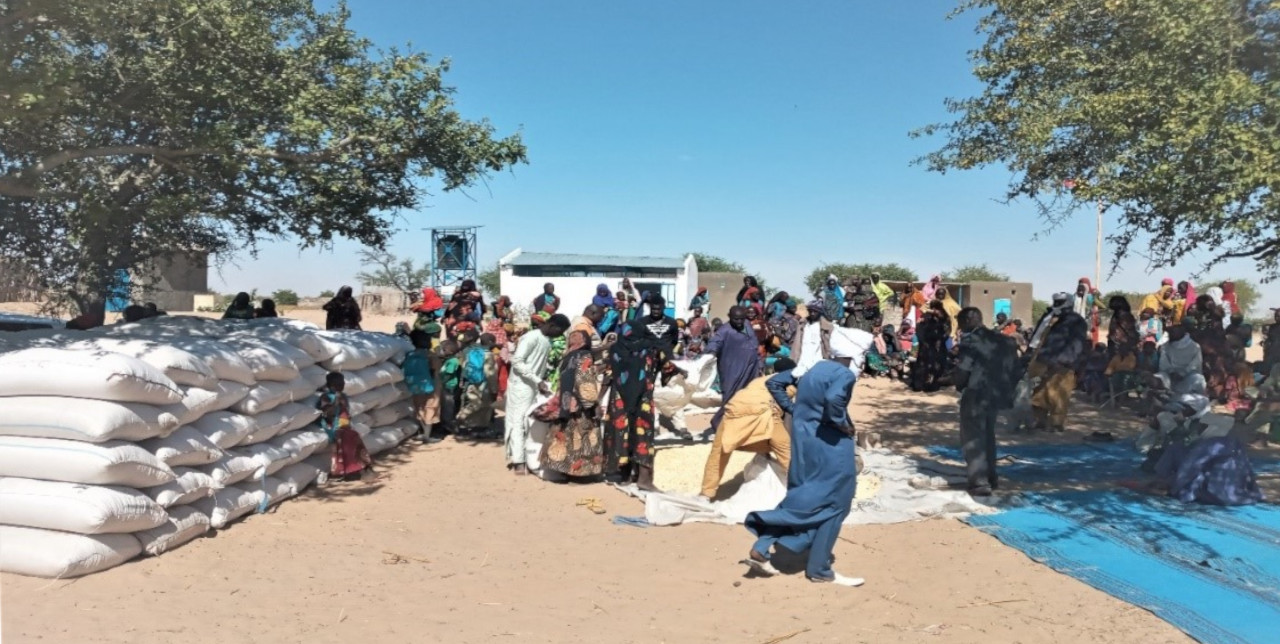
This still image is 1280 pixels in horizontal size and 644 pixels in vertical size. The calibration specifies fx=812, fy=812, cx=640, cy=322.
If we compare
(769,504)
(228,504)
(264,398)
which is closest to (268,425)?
(264,398)

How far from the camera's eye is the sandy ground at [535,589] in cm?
394

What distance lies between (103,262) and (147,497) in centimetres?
579

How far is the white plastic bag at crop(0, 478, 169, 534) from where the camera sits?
427cm

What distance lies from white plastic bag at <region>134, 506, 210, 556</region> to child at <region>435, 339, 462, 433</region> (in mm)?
3829

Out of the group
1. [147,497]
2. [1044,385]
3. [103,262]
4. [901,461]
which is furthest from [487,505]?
[1044,385]

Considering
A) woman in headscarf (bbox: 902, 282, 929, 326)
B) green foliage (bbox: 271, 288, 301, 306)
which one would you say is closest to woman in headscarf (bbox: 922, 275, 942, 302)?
woman in headscarf (bbox: 902, 282, 929, 326)

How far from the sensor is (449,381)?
29.2ft

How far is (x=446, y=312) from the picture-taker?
9547 millimetres

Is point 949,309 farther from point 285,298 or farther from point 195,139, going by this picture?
point 285,298

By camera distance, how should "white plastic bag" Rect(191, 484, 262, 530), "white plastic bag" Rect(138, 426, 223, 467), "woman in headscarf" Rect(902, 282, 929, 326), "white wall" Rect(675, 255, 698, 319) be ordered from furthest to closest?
"white wall" Rect(675, 255, 698, 319) → "woman in headscarf" Rect(902, 282, 929, 326) → "white plastic bag" Rect(191, 484, 262, 530) → "white plastic bag" Rect(138, 426, 223, 467)

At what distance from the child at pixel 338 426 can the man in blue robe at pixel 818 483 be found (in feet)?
11.9

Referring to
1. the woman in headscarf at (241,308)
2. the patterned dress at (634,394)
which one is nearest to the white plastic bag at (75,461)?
the patterned dress at (634,394)

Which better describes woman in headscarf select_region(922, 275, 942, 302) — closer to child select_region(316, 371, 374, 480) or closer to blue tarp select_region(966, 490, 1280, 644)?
blue tarp select_region(966, 490, 1280, 644)

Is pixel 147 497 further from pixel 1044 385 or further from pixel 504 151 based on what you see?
pixel 1044 385
